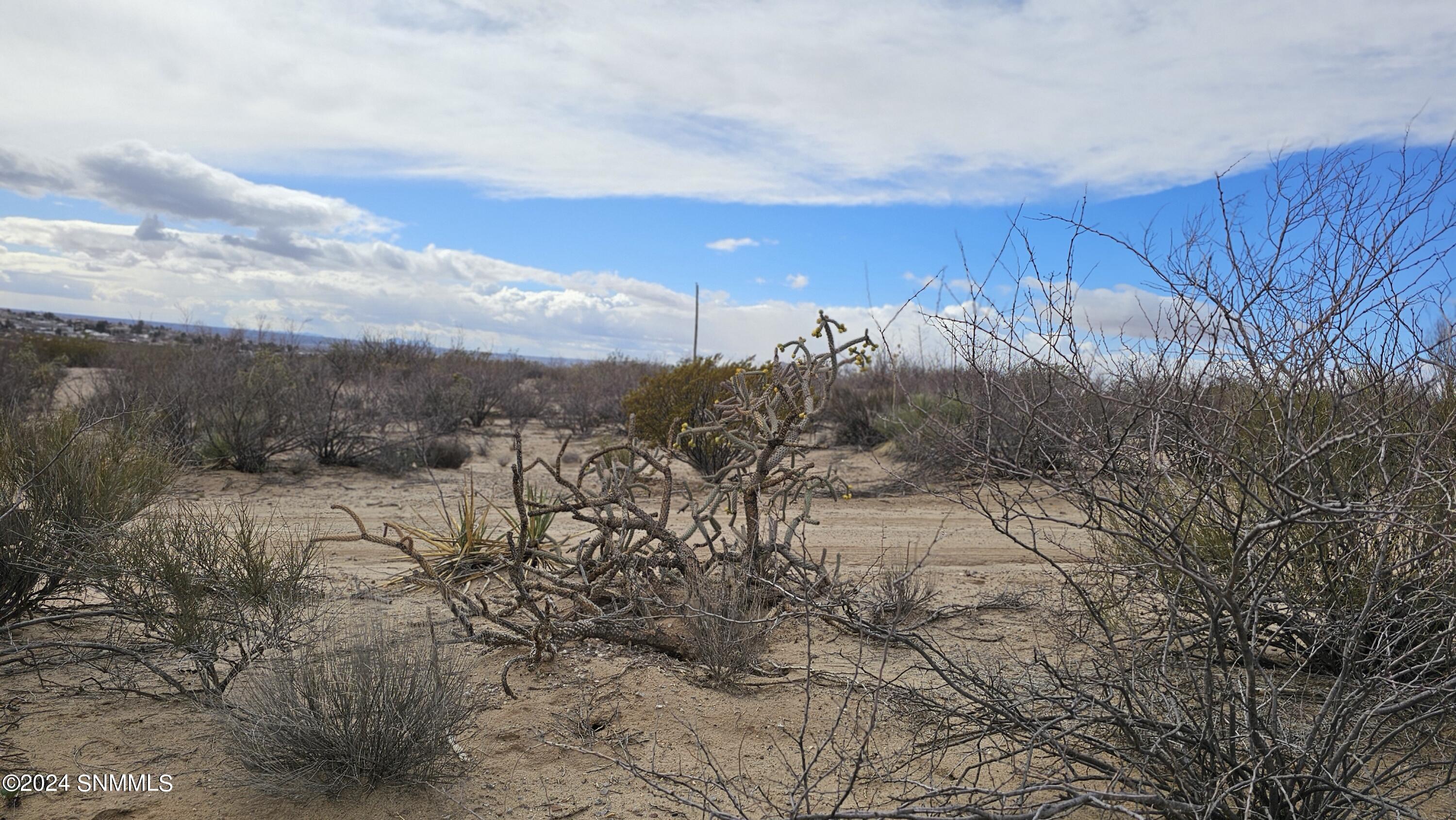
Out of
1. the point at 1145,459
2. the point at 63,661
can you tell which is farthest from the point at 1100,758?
the point at 63,661

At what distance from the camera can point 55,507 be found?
482 centimetres

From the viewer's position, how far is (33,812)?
11.8ft

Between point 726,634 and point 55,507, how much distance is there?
3.69 metres

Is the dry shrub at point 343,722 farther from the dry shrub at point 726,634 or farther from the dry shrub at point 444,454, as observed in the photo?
the dry shrub at point 444,454

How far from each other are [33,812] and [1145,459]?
468cm

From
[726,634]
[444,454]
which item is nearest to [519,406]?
[444,454]

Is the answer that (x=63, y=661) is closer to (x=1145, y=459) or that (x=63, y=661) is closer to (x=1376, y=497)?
(x=1145, y=459)

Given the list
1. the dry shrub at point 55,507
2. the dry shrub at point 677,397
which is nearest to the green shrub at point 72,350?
the dry shrub at point 677,397

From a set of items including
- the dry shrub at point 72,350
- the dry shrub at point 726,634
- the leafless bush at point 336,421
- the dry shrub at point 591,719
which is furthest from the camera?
the dry shrub at point 72,350

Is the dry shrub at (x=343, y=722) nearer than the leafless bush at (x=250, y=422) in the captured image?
Yes

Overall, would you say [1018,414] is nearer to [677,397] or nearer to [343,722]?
[343,722]

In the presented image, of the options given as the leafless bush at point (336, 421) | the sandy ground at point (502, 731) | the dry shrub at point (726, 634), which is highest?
the leafless bush at point (336, 421)

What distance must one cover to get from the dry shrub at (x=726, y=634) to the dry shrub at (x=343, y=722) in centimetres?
156

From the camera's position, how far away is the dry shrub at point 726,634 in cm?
499
